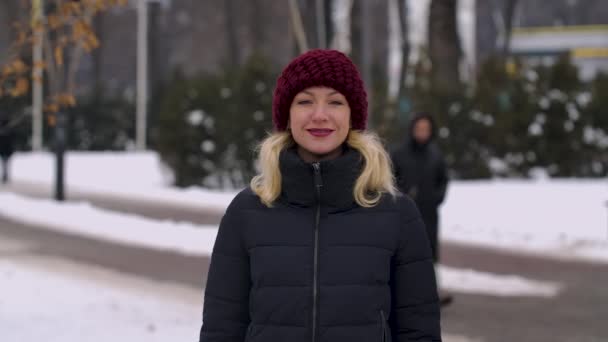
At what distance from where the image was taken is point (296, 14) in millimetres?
22422

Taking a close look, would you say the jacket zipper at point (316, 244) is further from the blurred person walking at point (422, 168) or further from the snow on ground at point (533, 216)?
the snow on ground at point (533, 216)

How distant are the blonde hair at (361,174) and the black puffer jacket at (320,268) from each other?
3cm

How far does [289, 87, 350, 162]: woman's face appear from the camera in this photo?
290 centimetres

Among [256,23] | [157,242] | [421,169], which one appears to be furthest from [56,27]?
[256,23]

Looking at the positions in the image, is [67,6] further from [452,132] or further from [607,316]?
[452,132]

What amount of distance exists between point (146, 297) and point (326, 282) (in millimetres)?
5887

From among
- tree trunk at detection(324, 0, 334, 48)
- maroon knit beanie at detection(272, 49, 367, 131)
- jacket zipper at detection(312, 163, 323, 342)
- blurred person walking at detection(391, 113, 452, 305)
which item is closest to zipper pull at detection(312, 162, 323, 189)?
jacket zipper at detection(312, 163, 323, 342)

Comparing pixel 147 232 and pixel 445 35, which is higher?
pixel 445 35

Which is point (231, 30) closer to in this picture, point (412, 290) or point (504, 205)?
point (504, 205)

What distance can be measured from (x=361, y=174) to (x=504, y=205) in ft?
46.5

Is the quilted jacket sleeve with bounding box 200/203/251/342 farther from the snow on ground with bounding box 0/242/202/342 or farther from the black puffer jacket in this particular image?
the snow on ground with bounding box 0/242/202/342

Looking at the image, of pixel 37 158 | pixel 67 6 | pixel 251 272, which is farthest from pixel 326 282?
pixel 37 158

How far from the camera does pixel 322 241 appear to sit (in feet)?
9.37

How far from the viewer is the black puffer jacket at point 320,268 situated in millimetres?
2830
